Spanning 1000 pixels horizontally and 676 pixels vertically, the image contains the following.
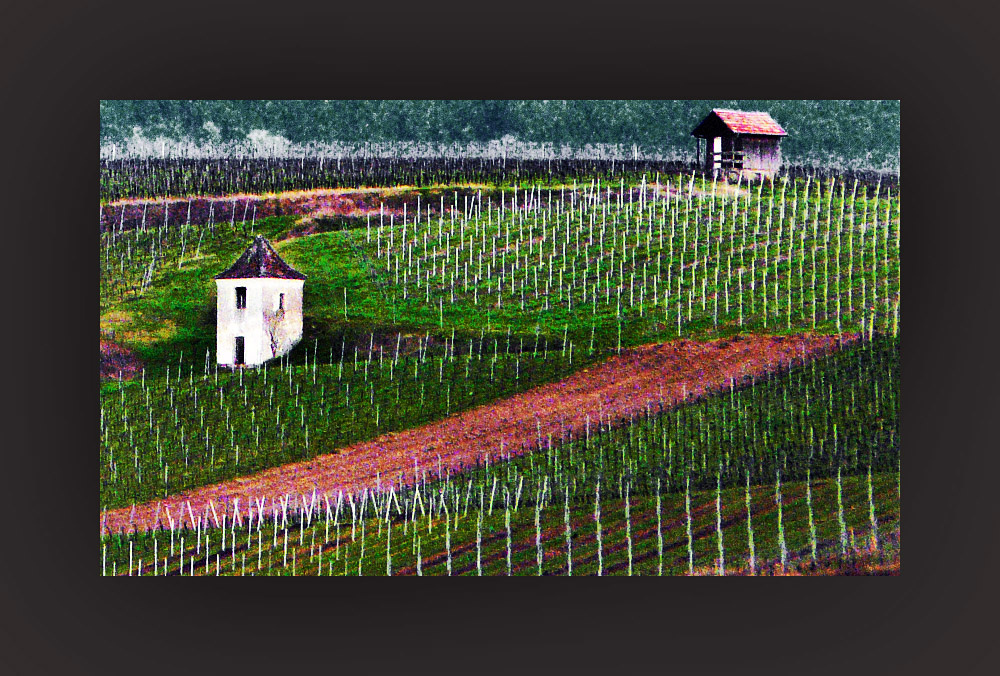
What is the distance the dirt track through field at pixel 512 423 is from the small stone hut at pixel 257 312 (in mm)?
918

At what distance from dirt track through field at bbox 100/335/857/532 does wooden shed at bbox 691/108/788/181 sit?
4.42 ft

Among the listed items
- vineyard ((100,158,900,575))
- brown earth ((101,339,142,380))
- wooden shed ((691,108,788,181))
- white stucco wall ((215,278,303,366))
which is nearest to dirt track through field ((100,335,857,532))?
vineyard ((100,158,900,575))

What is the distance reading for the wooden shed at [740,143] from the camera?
11.6 m

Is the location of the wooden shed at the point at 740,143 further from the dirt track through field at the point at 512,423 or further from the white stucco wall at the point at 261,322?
the white stucco wall at the point at 261,322

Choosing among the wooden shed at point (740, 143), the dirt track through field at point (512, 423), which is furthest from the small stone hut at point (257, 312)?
the wooden shed at point (740, 143)

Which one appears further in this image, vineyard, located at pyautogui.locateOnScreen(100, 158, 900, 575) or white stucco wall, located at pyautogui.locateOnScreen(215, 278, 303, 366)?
white stucco wall, located at pyautogui.locateOnScreen(215, 278, 303, 366)

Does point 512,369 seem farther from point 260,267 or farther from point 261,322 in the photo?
point 260,267

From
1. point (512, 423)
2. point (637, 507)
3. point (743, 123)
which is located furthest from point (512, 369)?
point (743, 123)

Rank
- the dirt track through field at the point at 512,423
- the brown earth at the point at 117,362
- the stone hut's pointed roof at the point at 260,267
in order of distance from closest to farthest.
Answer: the dirt track through field at the point at 512,423 → the brown earth at the point at 117,362 → the stone hut's pointed roof at the point at 260,267

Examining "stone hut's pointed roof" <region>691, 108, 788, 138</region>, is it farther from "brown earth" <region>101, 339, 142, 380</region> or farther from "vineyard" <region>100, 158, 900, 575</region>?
"brown earth" <region>101, 339, 142, 380</region>

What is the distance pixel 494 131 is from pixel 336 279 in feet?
5.50

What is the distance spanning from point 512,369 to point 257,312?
2.01 meters

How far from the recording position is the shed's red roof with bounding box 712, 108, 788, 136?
11586 millimetres
